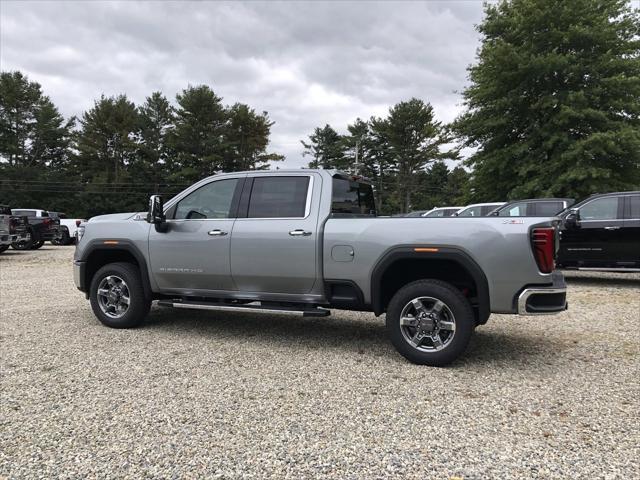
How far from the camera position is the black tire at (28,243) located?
56.2ft

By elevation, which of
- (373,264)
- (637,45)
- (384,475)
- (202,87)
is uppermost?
(202,87)

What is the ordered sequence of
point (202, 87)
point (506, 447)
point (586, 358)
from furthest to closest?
point (202, 87) < point (586, 358) < point (506, 447)

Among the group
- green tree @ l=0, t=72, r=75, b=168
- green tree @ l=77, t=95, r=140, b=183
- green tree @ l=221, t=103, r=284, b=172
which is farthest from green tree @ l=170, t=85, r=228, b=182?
green tree @ l=0, t=72, r=75, b=168

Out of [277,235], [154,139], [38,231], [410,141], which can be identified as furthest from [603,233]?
[154,139]

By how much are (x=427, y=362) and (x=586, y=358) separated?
1763 mm

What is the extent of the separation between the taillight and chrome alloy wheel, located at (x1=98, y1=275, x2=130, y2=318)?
462 centimetres

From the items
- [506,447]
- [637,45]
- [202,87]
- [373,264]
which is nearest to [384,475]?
[506,447]

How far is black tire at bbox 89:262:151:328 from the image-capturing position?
5637mm

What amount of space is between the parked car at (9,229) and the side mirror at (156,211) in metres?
12.9

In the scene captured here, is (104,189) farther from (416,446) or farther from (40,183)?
(416,446)

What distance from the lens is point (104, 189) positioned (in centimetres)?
4819

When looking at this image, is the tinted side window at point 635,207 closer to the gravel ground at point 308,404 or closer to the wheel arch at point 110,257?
the gravel ground at point 308,404

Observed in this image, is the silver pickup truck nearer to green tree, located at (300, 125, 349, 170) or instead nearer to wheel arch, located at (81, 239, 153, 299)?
wheel arch, located at (81, 239, 153, 299)

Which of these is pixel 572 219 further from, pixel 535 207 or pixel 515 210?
pixel 515 210
